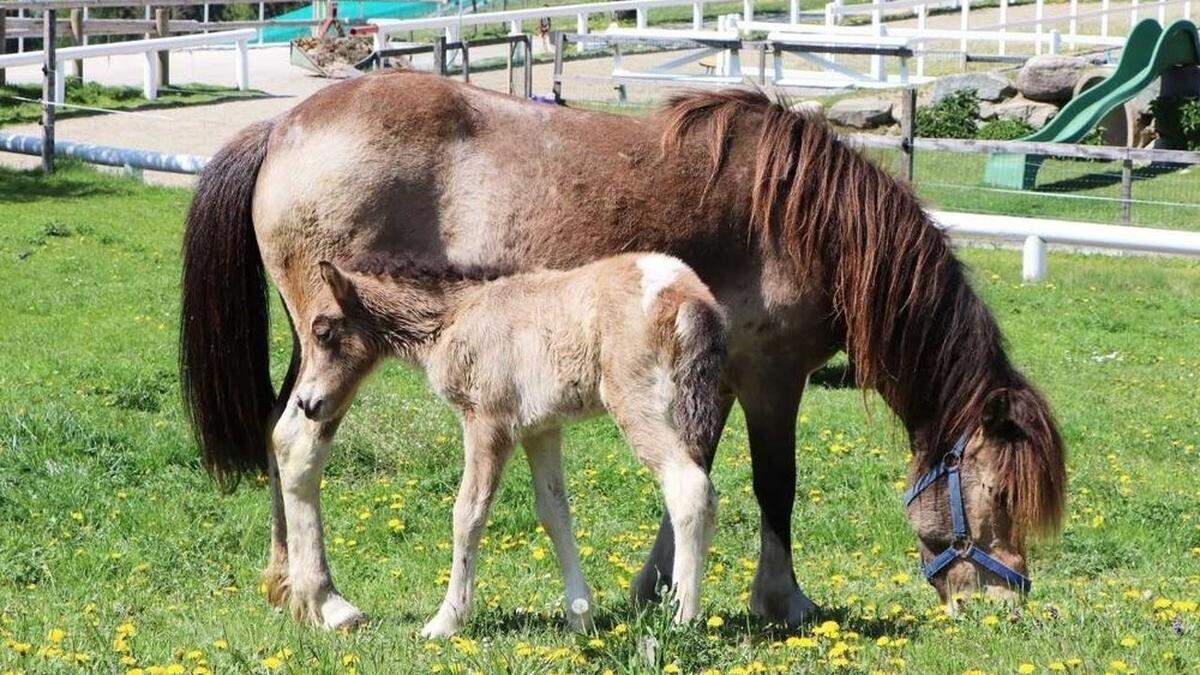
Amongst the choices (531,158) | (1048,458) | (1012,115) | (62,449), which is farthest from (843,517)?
(1012,115)

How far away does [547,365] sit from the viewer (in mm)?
5270

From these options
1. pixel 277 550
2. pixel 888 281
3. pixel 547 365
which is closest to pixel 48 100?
pixel 277 550

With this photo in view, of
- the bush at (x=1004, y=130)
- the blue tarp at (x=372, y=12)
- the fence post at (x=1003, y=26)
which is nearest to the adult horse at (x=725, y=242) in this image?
the bush at (x=1004, y=130)

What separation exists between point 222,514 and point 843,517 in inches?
125

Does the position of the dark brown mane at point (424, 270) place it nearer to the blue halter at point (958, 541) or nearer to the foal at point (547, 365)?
the foal at point (547, 365)

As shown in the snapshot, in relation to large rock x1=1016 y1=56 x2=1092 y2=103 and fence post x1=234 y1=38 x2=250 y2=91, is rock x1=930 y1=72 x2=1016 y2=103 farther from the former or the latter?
fence post x1=234 y1=38 x2=250 y2=91

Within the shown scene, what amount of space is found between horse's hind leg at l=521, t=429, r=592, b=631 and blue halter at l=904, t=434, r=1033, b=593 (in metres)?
1.65

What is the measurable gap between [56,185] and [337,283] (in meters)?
14.1

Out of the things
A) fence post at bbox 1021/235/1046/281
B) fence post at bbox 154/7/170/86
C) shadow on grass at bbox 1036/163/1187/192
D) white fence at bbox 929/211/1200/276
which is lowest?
fence post at bbox 1021/235/1046/281

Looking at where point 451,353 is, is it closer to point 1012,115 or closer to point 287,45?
point 1012,115

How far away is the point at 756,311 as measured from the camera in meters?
6.20

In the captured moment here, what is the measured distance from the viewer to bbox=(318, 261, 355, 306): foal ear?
564 cm

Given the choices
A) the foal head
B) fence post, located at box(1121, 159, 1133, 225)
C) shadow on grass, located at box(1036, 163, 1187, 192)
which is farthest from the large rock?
the foal head

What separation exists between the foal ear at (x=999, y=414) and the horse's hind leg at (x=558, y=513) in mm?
1752
